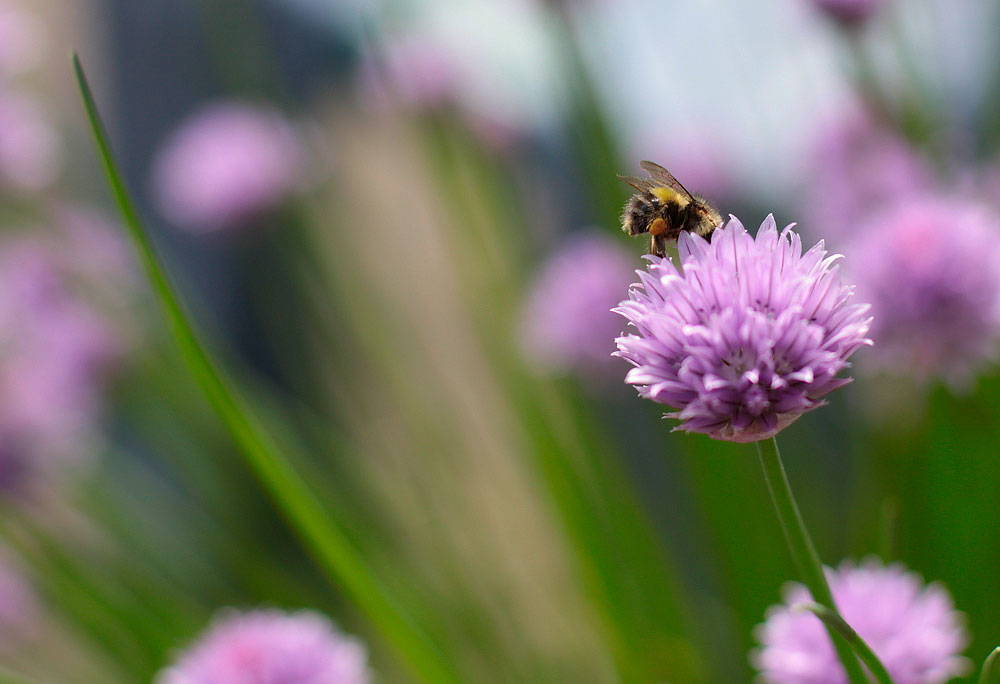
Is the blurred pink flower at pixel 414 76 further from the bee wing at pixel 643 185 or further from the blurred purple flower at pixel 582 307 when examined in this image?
the bee wing at pixel 643 185

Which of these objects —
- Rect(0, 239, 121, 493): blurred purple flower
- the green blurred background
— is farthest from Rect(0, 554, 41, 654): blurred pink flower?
Rect(0, 239, 121, 493): blurred purple flower

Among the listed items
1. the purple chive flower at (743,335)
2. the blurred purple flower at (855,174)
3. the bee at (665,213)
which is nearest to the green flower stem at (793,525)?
the purple chive flower at (743,335)

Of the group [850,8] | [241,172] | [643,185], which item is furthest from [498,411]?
[643,185]

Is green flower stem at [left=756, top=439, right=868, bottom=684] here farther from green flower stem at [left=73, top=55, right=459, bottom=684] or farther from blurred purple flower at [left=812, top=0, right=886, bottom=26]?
blurred purple flower at [left=812, top=0, right=886, bottom=26]

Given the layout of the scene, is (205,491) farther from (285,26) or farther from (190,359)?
(285,26)

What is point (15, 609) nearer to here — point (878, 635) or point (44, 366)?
point (44, 366)

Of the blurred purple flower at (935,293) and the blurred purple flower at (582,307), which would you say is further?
the blurred purple flower at (582,307)

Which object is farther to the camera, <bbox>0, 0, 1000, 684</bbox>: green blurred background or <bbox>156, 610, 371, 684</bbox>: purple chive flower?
<bbox>0, 0, 1000, 684</bbox>: green blurred background
